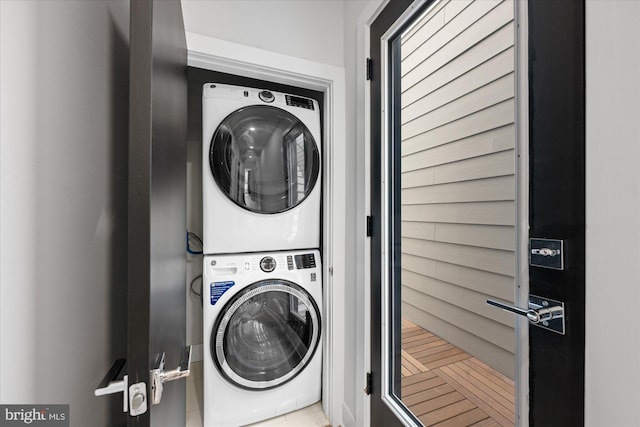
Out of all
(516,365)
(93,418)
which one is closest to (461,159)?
(516,365)

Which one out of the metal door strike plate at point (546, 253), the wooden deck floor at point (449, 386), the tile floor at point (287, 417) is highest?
the metal door strike plate at point (546, 253)

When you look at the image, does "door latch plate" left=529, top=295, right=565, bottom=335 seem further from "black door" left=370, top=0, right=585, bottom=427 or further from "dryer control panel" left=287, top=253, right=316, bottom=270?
"dryer control panel" left=287, top=253, right=316, bottom=270

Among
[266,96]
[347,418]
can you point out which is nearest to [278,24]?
[266,96]

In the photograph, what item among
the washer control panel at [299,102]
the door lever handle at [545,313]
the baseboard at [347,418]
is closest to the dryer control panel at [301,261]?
the baseboard at [347,418]

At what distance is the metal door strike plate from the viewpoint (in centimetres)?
63

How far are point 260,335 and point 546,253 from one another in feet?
4.82

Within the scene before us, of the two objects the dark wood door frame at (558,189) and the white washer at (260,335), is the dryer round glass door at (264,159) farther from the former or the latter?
the dark wood door frame at (558,189)

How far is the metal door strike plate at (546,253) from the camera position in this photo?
628 mm

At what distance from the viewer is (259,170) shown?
63.4 inches

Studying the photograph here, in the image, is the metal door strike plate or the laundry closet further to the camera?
the laundry closet

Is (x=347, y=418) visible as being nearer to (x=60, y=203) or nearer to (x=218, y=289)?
(x=218, y=289)
